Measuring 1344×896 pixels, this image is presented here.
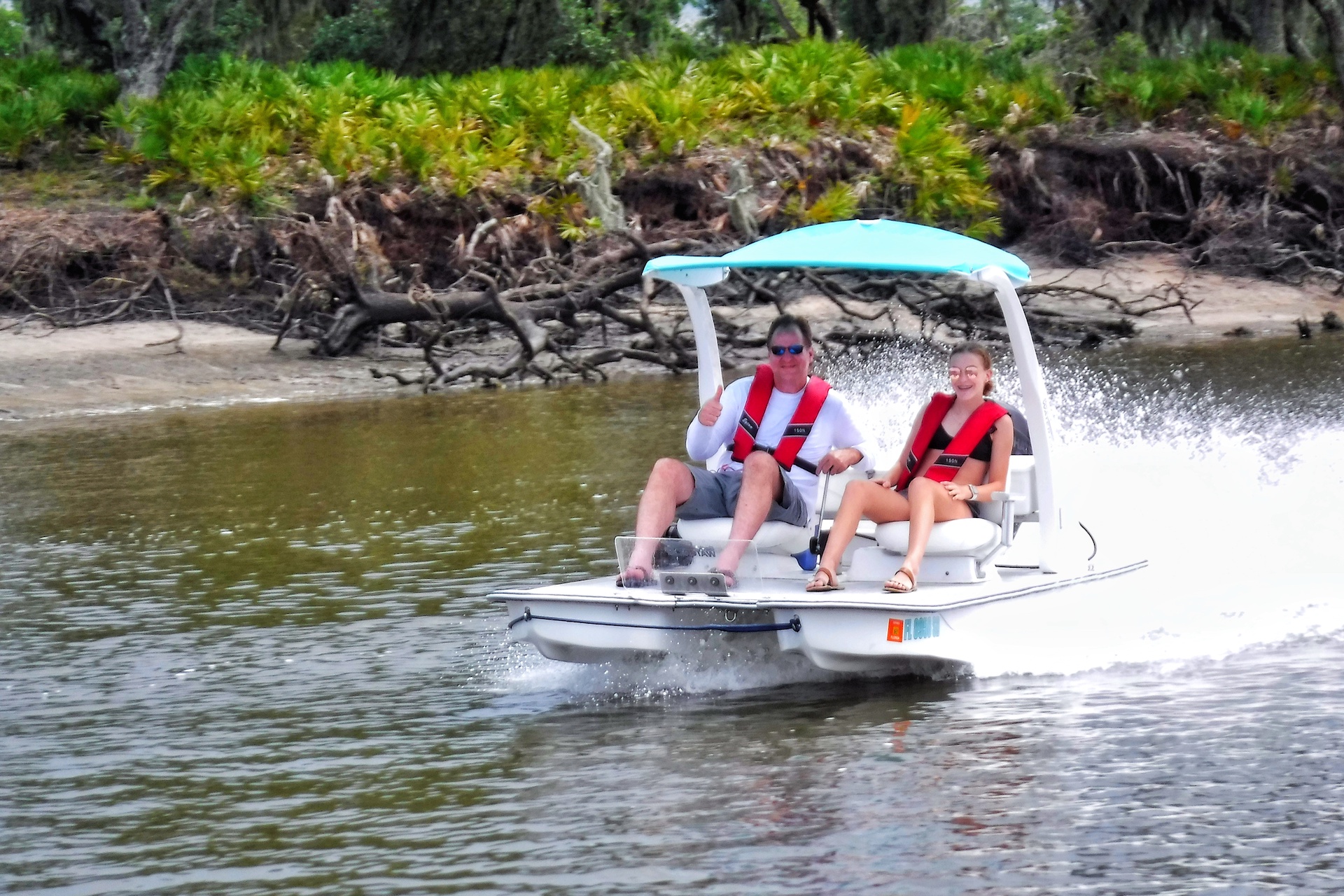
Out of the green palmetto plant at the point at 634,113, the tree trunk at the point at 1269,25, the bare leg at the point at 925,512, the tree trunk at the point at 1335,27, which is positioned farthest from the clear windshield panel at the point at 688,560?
the tree trunk at the point at 1269,25

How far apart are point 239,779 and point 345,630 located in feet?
8.53

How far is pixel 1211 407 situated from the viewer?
663 inches

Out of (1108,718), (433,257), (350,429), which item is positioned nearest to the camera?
(1108,718)

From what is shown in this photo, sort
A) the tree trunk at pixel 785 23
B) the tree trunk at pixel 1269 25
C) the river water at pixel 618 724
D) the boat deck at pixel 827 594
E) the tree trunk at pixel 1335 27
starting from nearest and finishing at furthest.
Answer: the river water at pixel 618 724
the boat deck at pixel 827 594
the tree trunk at pixel 1335 27
the tree trunk at pixel 1269 25
the tree trunk at pixel 785 23

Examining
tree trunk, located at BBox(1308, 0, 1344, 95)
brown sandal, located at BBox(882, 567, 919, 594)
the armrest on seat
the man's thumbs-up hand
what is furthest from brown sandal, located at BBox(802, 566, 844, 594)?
tree trunk, located at BBox(1308, 0, 1344, 95)

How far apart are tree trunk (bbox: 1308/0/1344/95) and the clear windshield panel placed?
24259 millimetres

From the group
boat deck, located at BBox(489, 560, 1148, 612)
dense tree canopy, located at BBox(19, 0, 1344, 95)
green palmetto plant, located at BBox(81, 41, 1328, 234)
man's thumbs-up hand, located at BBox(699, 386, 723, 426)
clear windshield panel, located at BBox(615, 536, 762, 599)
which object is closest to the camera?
boat deck, located at BBox(489, 560, 1148, 612)

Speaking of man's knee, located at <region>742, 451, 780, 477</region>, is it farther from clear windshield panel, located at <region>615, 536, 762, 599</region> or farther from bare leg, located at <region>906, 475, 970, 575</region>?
bare leg, located at <region>906, 475, 970, 575</region>

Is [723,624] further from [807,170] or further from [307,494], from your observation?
[807,170]

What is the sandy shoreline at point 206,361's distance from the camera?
21625mm

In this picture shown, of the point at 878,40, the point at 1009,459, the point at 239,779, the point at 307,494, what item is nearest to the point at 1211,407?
the point at 307,494

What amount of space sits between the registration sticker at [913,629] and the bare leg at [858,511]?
449 mm

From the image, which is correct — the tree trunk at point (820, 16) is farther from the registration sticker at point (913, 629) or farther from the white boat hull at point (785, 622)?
the registration sticker at point (913, 629)

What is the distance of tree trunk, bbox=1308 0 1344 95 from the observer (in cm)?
2939
